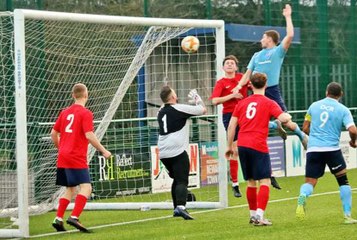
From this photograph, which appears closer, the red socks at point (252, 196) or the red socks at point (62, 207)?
the red socks at point (252, 196)

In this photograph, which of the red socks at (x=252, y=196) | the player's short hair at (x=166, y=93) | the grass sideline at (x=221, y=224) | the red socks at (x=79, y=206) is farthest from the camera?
the player's short hair at (x=166, y=93)

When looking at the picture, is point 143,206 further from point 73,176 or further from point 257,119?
point 257,119

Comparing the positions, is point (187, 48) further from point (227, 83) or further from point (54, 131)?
point (54, 131)

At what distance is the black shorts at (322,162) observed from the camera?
41.3 ft

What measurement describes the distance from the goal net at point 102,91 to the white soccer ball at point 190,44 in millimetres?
161

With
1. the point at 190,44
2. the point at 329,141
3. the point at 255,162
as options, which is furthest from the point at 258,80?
the point at 190,44

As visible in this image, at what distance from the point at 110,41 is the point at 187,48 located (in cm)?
130

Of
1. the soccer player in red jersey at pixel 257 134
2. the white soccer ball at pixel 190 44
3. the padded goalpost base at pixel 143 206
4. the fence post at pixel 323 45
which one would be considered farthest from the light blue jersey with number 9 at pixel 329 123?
the fence post at pixel 323 45

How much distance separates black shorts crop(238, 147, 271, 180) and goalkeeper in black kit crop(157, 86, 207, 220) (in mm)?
1548

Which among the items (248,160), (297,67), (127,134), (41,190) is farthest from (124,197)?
(297,67)

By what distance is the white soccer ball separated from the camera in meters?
16.0

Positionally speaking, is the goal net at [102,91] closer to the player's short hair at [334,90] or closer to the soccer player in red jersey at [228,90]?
the soccer player in red jersey at [228,90]

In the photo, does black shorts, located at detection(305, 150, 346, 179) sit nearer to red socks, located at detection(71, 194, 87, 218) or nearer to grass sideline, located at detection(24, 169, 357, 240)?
grass sideline, located at detection(24, 169, 357, 240)

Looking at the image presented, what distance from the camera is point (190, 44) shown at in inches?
631
